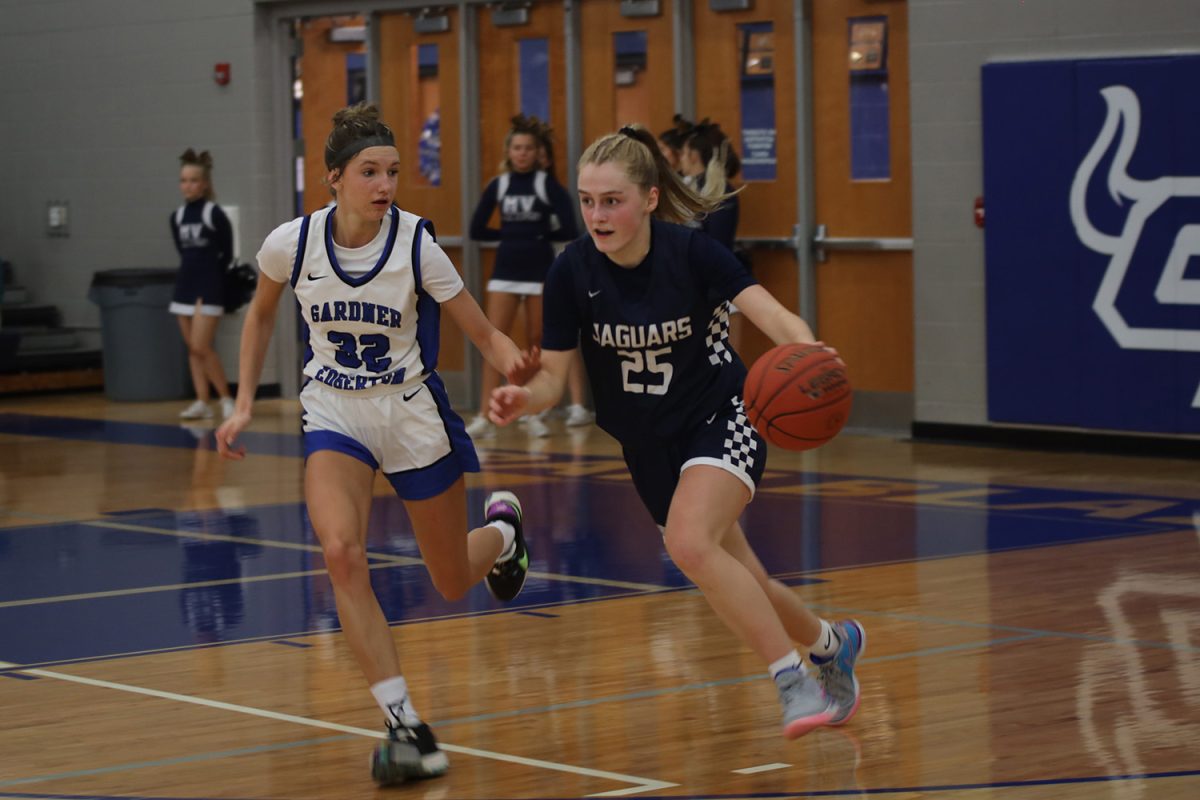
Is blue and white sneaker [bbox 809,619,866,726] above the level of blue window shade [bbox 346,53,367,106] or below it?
below

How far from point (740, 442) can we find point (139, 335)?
38.5 ft

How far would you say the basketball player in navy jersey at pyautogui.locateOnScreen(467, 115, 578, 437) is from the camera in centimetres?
1341

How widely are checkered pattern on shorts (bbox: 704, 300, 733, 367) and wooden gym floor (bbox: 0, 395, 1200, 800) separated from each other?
1020mm

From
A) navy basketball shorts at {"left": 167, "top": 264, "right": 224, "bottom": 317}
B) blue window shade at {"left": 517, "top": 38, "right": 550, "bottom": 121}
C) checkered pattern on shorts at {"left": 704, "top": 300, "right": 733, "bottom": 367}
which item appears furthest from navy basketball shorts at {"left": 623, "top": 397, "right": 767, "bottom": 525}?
navy basketball shorts at {"left": 167, "top": 264, "right": 224, "bottom": 317}

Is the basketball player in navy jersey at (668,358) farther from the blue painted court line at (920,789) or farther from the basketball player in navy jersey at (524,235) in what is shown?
the basketball player in navy jersey at (524,235)

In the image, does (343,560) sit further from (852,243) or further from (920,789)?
(852,243)

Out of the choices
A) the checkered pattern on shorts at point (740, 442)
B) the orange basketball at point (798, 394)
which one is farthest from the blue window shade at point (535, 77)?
the orange basketball at point (798, 394)

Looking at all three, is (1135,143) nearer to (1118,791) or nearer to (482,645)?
(482,645)

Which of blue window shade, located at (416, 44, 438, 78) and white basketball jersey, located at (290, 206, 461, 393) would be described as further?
blue window shade, located at (416, 44, 438, 78)

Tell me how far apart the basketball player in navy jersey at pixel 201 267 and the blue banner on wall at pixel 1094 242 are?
234 inches

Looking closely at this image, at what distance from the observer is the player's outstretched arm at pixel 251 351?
221 inches

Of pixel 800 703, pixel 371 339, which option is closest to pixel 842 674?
pixel 800 703

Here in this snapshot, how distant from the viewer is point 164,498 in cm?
1073

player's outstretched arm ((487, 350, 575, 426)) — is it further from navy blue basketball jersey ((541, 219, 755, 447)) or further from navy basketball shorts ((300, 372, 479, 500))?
navy basketball shorts ((300, 372, 479, 500))
